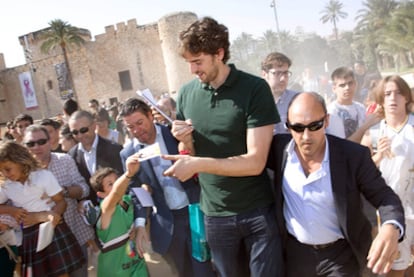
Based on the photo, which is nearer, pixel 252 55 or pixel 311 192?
pixel 311 192

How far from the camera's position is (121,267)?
3021mm

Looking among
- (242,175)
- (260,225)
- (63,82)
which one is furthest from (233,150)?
(63,82)

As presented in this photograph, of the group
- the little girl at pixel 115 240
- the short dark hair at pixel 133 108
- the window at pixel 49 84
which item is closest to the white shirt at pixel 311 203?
the short dark hair at pixel 133 108

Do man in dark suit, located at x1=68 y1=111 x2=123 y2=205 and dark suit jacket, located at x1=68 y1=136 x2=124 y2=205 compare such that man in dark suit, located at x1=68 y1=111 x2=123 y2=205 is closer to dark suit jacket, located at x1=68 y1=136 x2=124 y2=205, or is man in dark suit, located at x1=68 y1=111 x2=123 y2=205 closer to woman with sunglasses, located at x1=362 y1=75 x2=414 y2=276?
dark suit jacket, located at x1=68 y1=136 x2=124 y2=205

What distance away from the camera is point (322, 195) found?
187 centimetres

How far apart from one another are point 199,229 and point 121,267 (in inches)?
41.4

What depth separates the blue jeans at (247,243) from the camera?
6.64 ft

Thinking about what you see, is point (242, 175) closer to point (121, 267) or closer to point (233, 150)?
point (233, 150)

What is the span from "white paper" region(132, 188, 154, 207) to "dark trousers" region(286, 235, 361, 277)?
123 cm

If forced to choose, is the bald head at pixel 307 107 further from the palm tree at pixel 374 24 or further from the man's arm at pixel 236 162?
the palm tree at pixel 374 24

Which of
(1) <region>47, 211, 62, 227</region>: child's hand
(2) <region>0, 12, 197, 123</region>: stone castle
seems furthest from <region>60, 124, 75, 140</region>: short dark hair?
(2) <region>0, 12, 197, 123</region>: stone castle

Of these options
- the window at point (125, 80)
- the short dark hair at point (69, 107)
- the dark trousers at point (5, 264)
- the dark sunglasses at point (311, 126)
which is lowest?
the dark trousers at point (5, 264)

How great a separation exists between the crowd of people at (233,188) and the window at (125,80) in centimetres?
3151

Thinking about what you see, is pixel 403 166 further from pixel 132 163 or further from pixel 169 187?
pixel 132 163
